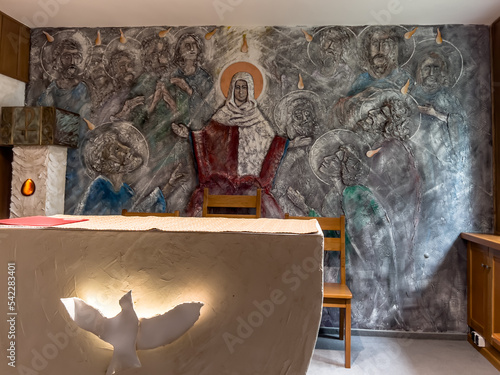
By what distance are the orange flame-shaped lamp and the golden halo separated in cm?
190

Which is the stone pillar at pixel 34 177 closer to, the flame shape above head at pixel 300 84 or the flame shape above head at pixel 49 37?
the flame shape above head at pixel 49 37

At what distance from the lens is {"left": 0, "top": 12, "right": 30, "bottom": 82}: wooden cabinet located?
12.1ft

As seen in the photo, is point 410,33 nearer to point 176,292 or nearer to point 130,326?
point 176,292

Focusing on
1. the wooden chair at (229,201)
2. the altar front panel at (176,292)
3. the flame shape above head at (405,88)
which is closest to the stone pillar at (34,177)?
the wooden chair at (229,201)

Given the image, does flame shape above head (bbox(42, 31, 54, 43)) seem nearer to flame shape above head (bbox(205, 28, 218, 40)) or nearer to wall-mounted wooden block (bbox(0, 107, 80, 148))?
wall-mounted wooden block (bbox(0, 107, 80, 148))

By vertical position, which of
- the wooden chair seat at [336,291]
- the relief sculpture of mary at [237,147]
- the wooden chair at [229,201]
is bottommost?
the wooden chair seat at [336,291]

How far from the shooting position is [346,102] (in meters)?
3.71

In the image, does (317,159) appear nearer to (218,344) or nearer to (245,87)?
(245,87)

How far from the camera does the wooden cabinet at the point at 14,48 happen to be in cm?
369

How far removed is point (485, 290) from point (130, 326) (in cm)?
294

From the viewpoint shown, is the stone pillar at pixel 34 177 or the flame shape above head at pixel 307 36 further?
the flame shape above head at pixel 307 36

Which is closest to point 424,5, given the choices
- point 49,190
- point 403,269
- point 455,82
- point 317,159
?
point 455,82

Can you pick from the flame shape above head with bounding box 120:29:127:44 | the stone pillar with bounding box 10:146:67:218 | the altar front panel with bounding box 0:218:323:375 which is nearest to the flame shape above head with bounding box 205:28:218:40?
the flame shape above head with bounding box 120:29:127:44

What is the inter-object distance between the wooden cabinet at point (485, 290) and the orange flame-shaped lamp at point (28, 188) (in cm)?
376
